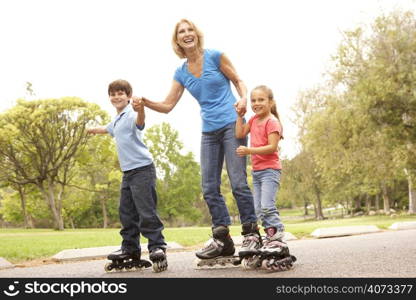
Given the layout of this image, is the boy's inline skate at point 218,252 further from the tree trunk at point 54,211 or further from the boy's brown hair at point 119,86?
the tree trunk at point 54,211

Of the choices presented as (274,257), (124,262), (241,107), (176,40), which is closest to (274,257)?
(274,257)

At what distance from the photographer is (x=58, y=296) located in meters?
3.05

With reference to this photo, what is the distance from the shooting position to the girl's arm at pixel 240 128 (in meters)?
4.27

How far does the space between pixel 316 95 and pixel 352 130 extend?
8.83 meters

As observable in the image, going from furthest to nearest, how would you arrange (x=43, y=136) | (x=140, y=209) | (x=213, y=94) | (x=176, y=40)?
(x=43, y=136), (x=176, y=40), (x=213, y=94), (x=140, y=209)

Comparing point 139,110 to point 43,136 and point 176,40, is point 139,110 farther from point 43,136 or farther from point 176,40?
point 43,136

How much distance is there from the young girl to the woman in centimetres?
10

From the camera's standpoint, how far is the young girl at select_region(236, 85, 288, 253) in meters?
4.13

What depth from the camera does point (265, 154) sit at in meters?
4.24

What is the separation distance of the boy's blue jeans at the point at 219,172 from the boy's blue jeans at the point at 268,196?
0.12 meters

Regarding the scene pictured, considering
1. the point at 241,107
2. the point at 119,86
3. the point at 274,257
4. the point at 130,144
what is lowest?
the point at 274,257

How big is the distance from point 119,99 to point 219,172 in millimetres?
1199

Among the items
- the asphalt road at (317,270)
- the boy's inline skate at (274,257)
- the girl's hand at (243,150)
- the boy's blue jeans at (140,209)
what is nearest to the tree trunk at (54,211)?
the asphalt road at (317,270)

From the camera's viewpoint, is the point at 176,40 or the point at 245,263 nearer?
the point at 245,263
